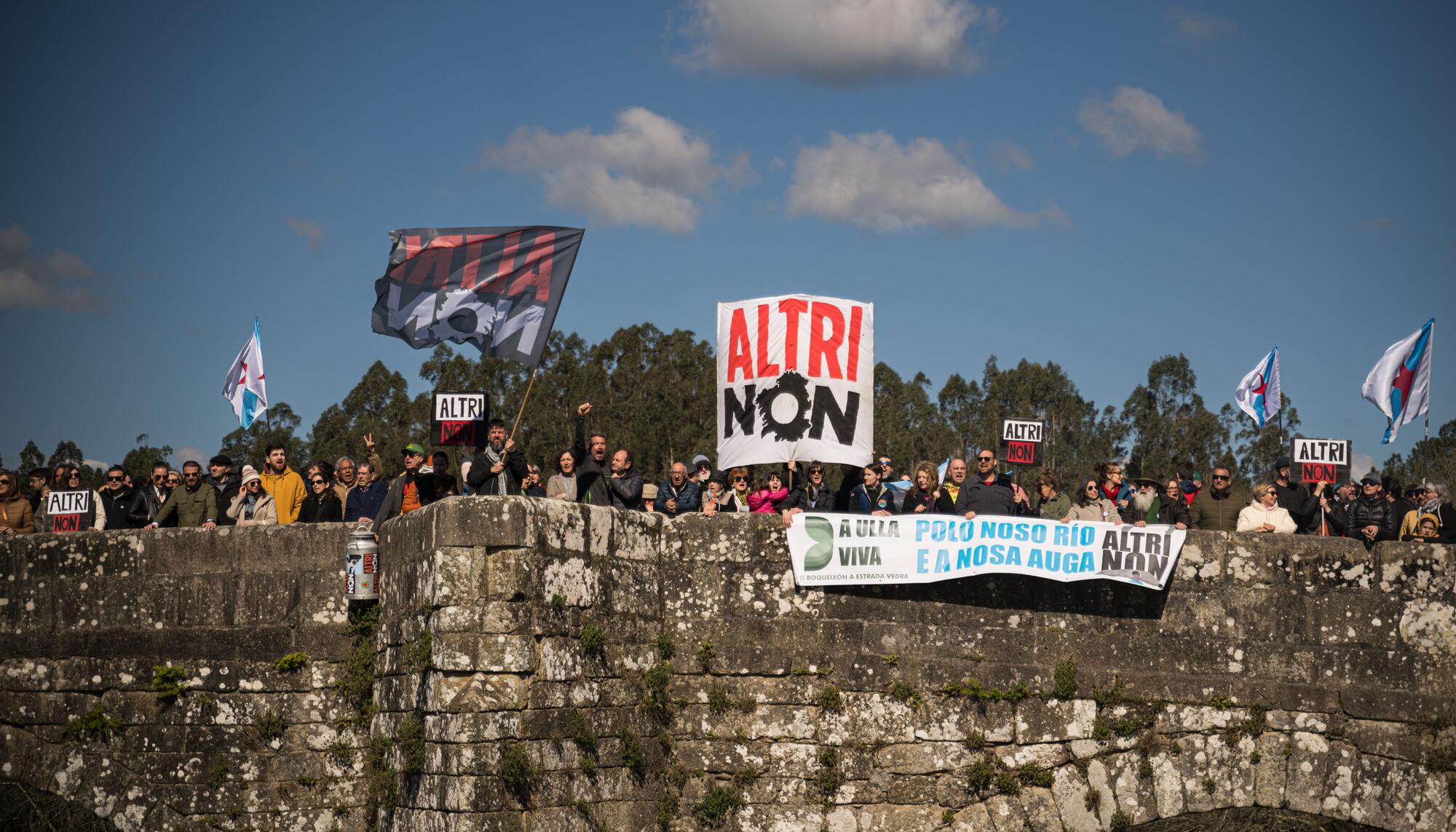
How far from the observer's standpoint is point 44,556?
12.2 metres

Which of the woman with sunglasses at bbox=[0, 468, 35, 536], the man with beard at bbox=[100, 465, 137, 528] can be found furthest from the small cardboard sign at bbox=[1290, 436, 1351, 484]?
the woman with sunglasses at bbox=[0, 468, 35, 536]

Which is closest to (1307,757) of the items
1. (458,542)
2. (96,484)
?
(458,542)

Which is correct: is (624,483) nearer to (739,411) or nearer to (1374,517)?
(739,411)

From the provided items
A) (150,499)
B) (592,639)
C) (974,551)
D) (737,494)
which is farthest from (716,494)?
(150,499)

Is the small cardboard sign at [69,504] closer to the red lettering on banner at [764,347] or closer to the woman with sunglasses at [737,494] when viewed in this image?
the woman with sunglasses at [737,494]

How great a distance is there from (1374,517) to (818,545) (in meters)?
5.20

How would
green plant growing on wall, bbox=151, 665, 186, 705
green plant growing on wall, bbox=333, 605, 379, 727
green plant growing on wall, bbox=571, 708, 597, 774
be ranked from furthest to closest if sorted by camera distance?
green plant growing on wall, bbox=151, 665, 186, 705 < green plant growing on wall, bbox=333, 605, 379, 727 < green plant growing on wall, bbox=571, 708, 597, 774

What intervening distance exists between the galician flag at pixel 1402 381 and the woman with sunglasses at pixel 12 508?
15.1m

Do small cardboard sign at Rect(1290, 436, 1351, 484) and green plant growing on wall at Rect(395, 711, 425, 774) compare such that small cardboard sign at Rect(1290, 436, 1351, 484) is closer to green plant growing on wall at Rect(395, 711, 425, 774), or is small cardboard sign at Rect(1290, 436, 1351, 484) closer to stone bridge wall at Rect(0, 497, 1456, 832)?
stone bridge wall at Rect(0, 497, 1456, 832)

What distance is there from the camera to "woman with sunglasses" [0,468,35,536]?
1358 centimetres

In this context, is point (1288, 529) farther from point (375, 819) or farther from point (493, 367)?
point (493, 367)

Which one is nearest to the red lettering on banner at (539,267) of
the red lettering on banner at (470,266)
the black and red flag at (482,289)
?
the black and red flag at (482,289)

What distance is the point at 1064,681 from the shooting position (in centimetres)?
1134

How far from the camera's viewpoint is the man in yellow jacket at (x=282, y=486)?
13.3 m
